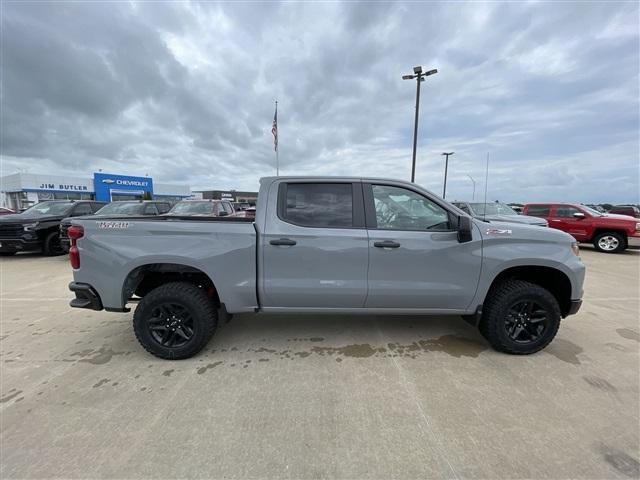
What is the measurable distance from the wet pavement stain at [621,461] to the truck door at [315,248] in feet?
6.46

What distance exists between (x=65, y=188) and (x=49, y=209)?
126 ft

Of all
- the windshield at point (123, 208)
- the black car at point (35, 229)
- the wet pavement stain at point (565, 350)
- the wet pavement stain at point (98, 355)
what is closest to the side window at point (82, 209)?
the black car at point (35, 229)

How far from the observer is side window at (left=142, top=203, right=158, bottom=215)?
1018 cm

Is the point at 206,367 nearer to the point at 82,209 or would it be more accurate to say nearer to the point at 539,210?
the point at 82,209

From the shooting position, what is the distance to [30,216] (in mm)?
8664

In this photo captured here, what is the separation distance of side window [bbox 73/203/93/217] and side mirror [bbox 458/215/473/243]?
435 inches

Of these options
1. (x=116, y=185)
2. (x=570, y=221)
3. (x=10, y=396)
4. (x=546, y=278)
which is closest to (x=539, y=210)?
(x=570, y=221)

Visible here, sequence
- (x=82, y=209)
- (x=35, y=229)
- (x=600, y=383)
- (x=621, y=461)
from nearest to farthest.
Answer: (x=621, y=461)
(x=600, y=383)
(x=35, y=229)
(x=82, y=209)

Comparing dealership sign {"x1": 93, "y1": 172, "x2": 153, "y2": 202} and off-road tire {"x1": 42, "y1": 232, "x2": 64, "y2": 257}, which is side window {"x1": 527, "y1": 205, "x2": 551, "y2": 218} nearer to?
off-road tire {"x1": 42, "y1": 232, "x2": 64, "y2": 257}

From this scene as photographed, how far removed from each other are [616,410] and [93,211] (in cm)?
1278

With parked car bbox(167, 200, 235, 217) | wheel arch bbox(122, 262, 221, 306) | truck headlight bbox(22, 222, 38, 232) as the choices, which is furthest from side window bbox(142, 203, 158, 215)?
wheel arch bbox(122, 262, 221, 306)

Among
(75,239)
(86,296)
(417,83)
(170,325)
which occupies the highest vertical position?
(417,83)

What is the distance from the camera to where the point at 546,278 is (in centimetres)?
342

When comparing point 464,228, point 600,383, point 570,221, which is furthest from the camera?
point 570,221
